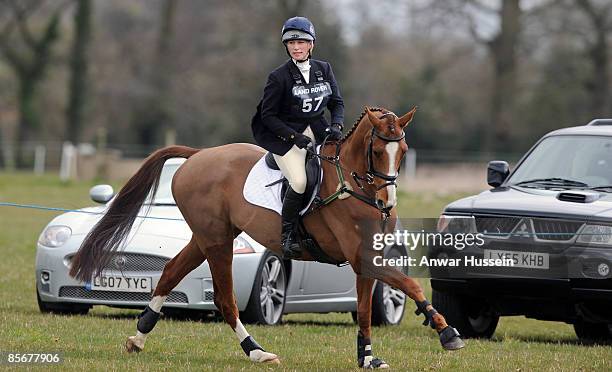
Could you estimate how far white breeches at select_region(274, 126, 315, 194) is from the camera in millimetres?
8891

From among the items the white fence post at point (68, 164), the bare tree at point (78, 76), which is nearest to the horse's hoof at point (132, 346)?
the white fence post at point (68, 164)

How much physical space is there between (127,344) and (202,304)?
1.93 metres

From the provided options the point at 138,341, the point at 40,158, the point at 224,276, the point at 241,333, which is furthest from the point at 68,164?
the point at 241,333

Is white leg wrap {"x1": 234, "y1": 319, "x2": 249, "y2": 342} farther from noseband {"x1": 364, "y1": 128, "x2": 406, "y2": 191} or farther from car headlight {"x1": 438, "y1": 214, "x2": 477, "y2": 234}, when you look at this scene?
car headlight {"x1": 438, "y1": 214, "x2": 477, "y2": 234}

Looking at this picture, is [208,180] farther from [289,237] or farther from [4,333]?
[4,333]

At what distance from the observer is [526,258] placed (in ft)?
33.3

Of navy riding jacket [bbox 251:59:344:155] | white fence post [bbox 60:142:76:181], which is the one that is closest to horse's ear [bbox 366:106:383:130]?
navy riding jacket [bbox 251:59:344:155]

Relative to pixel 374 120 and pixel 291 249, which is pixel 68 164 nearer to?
pixel 291 249

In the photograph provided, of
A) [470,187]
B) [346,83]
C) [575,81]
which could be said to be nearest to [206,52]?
[346,83]

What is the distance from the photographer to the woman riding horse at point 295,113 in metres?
8.95

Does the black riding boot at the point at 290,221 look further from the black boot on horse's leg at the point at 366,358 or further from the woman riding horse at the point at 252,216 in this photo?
the black boot on horse's leg at the point at 366,358

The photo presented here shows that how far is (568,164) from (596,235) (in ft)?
5.15

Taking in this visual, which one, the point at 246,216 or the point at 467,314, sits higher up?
the point at 246,216

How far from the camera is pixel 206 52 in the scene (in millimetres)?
63656
